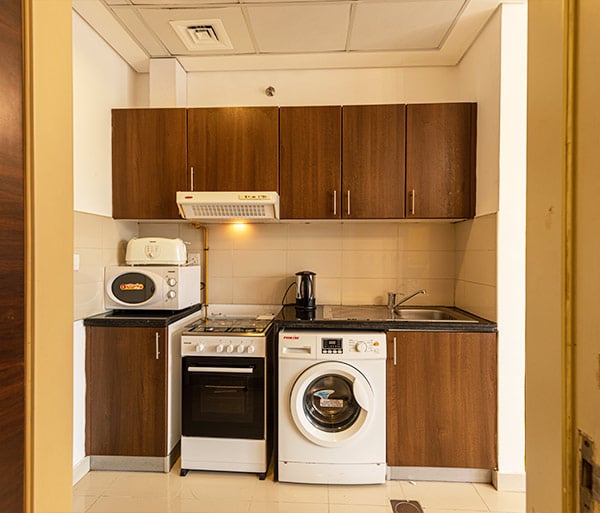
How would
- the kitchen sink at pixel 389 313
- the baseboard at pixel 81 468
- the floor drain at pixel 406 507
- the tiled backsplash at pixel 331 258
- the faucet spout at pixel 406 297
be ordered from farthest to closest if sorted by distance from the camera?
the tiled backsplash at pixel 331 258 → the faucet spout at pixel 406 297 → the kitchen sink at pixel 389 313 → the baseboard at pixel 81 468 → the floor drain at pixel 406 507

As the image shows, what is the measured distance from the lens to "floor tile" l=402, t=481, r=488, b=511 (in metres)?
2.08

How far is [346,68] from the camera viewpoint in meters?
2.85

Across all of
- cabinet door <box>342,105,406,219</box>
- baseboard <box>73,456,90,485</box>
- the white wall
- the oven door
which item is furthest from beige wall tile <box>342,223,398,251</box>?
baseboard <box>73,456,90,485</box>

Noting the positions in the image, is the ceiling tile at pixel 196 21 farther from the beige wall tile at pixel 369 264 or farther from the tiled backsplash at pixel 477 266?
the tiled backsplash at pixel 477 266

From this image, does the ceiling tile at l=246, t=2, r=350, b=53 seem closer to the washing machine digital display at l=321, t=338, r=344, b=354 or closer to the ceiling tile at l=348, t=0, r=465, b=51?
the ceiling tile at l=348, t=0, r=465, b=51

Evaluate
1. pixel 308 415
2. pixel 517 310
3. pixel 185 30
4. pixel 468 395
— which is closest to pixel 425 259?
pixel 517 310

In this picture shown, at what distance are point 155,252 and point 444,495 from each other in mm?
2304

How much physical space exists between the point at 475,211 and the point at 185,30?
2.18 metres

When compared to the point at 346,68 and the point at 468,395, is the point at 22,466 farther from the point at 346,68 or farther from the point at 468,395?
the point at 346,68

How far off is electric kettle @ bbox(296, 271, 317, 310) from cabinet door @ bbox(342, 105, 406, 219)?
557 millimetres

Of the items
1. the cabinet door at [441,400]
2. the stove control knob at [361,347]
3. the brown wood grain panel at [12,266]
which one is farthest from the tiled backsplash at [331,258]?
the brown wood grain panel at [12,266]

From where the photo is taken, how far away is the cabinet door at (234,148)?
258 cm

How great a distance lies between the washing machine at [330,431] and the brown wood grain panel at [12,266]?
5.78 ft

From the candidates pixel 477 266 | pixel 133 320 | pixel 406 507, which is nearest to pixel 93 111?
Result: pixel 133 320
